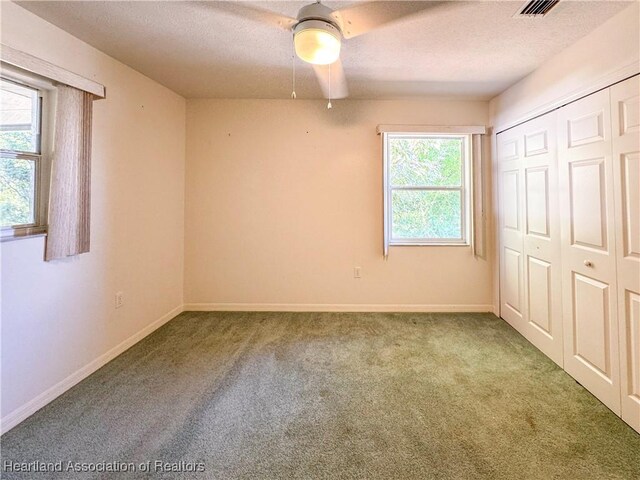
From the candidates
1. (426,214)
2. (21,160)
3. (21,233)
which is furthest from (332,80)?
(21,233)

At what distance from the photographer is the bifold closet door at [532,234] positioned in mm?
2273

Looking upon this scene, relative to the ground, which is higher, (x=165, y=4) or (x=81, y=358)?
(x=165, y=4)

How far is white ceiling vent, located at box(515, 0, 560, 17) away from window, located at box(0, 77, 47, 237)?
3.09 m

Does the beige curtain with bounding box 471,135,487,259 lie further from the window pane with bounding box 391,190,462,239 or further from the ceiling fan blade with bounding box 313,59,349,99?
the ceiling fan blade with bounding box 313,59,349,99

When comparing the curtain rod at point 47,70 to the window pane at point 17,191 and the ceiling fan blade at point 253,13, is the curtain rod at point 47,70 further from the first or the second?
the ceiling fan blade at point 253,13

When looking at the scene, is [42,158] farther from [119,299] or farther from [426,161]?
[426,161]

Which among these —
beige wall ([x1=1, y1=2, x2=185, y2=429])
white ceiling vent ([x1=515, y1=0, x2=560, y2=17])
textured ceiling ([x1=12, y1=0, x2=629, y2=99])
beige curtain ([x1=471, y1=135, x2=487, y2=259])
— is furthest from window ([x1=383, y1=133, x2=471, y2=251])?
beige wall ([x1=1, y1=2, x2=185, y2=429])

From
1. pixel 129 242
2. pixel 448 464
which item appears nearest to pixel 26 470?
pixel 129 242

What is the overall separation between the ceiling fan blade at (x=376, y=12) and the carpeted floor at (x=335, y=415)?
2.42 metres

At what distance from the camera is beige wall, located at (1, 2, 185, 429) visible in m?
1.70

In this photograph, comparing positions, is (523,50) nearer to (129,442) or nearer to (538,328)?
(538,328)

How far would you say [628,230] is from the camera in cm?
166

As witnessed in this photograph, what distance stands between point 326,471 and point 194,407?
93cm

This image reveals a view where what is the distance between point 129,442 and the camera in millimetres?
1498
